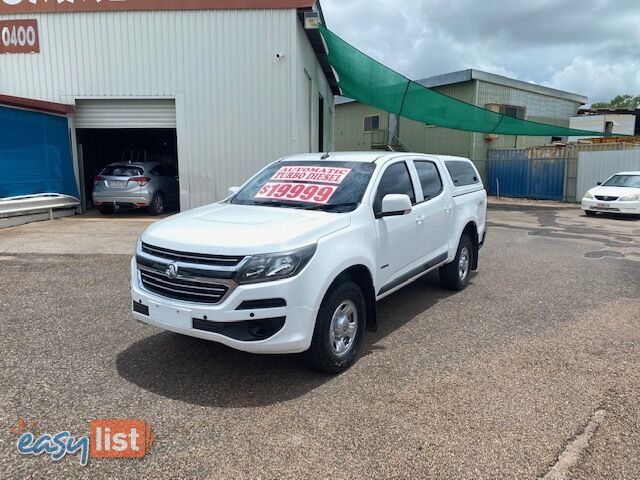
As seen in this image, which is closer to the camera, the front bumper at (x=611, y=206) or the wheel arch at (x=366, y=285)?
the wheel arch at (x=366, y=285)

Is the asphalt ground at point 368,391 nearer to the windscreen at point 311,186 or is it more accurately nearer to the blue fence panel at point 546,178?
the windscreen at point 311,186

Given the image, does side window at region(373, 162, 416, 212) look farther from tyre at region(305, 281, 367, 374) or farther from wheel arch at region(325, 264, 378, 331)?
tyre at region(305, 281, 367, 374)

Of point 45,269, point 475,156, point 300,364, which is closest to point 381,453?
point 300,364

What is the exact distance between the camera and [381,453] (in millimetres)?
2818

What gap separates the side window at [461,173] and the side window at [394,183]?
1359 millimetres

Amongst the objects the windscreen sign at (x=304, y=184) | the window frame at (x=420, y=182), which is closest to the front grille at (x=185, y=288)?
the windscreen sign at (x=304, y=184)

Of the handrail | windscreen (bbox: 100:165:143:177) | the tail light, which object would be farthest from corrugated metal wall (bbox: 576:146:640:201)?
the handrail

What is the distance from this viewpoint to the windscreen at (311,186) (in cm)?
433

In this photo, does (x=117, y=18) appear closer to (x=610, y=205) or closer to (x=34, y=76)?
(x=34, y=76)

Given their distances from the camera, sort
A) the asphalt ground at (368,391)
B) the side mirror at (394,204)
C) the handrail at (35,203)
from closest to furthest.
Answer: the asphalt ground at (368,391)
the side mirror at (394,204)
the handrail at (35,203)

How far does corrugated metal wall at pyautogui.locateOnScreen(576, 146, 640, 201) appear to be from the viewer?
734 inches

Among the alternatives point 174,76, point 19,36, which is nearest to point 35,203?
point 174,76

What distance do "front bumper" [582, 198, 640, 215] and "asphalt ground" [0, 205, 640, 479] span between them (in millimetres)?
9492

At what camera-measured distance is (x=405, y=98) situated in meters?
A: 14.6
